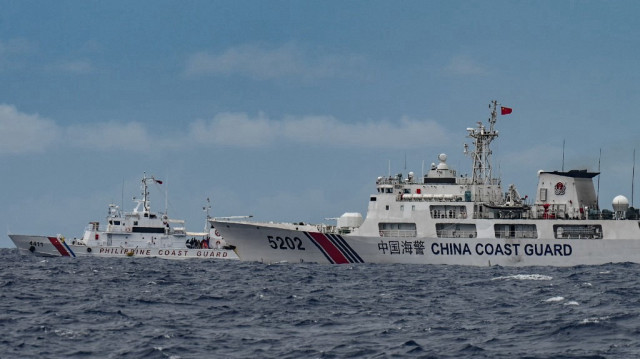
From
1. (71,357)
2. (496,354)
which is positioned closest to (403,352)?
(496,354)

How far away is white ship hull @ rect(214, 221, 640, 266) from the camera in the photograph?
48188mm

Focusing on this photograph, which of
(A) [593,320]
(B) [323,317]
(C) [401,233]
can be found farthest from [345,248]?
(A) [593,320]

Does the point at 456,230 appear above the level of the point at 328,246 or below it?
above

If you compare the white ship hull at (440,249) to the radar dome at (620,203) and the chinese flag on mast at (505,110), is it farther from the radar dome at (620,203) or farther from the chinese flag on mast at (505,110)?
the chinese flag on mast at (505,110)

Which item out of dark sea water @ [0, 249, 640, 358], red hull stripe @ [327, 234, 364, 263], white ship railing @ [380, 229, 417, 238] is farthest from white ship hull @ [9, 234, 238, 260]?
dark sea water @ [0, 249, 640, 358]

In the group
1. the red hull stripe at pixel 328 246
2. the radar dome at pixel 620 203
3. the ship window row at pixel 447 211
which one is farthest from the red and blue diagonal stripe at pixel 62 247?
the radar dome at pixel 620 203

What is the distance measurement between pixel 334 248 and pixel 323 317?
85.5 ft

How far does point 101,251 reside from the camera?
67.0m

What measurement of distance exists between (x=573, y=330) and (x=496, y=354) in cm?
363

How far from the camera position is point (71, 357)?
17.7 metres

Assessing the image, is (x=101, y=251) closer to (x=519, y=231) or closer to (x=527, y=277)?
(x=519, y=231)

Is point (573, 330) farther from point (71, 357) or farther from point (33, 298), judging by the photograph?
point (33, 298)

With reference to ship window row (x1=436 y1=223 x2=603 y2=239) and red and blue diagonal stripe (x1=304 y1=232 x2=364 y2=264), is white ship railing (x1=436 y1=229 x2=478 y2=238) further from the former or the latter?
red and blue diagonal stripe (x1=304 y1=232 x2=364 y2=264)

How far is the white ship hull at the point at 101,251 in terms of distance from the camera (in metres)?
65.6
